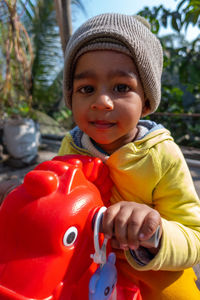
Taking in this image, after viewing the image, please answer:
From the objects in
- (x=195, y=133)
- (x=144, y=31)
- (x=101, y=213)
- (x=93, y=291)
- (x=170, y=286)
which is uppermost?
(x=144, y=31)

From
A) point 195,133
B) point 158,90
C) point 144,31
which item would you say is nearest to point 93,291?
point 158,90

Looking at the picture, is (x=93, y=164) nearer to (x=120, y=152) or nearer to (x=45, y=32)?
(x=120, y=152)

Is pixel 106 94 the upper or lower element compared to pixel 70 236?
upper

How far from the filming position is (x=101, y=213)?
1.60 ft

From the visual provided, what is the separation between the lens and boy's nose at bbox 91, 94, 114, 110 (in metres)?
0.66

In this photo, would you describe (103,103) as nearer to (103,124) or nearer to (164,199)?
(103,124)

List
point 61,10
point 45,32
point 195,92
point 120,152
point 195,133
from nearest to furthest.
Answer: point 120,152 → point 61,10 → point 195,133 → point 195,92 → point 45,32

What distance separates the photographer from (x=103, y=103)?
0.66 m

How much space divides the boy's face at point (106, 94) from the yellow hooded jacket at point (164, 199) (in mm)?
83

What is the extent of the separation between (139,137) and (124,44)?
0.94 feet

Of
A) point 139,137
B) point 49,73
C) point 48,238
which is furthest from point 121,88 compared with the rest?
point 49,73

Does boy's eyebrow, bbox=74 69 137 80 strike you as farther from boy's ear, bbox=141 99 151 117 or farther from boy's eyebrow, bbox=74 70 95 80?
boy's ear, bbox=141 99 151 117

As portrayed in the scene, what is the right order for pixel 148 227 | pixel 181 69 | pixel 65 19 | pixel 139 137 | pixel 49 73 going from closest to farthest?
pixel 148 227
pixel 139 137
pixel 65 19
pixel 181 69
pixel 49 73

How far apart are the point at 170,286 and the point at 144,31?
0.74 meters
